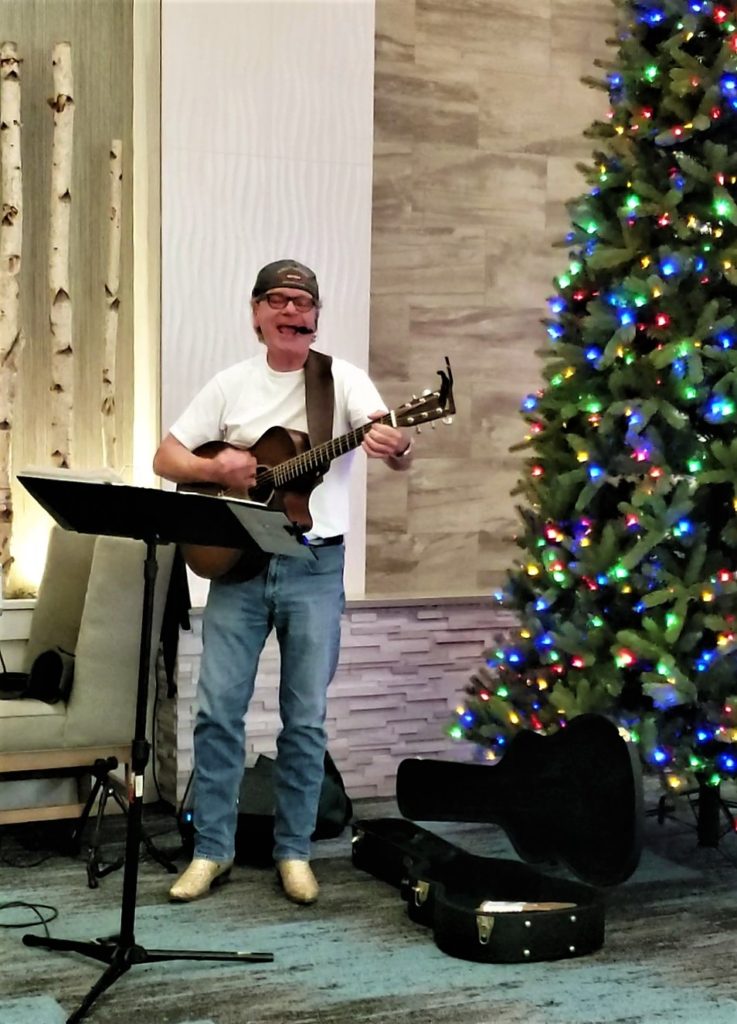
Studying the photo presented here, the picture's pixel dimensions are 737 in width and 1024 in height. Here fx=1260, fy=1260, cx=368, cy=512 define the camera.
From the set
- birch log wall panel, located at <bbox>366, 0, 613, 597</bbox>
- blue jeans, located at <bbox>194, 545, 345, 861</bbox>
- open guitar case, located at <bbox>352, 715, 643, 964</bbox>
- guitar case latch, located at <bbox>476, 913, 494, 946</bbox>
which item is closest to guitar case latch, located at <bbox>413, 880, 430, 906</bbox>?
open guitar case, located at <bbox>352, 715, 643, 964</bbox>

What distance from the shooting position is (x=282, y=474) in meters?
3.16

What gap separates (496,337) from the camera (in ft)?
16.4

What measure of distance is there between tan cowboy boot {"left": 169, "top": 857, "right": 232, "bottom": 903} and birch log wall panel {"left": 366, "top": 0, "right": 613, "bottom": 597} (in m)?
1.61

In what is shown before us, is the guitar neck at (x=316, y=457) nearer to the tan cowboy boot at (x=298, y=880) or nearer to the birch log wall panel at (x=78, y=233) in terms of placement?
the tan cowboy boot at (x=298, y=880)

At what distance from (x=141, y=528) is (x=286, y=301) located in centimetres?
88

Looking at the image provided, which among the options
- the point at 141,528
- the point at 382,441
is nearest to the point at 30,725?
the point at 141,528

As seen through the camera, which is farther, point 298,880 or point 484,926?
point 298,880

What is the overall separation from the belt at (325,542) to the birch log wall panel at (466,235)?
139 cm

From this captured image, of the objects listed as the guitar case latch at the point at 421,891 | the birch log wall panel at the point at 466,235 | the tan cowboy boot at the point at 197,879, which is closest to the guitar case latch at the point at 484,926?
the guitar case latch at the point at 421,891

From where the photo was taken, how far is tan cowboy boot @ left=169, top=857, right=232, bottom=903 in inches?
126

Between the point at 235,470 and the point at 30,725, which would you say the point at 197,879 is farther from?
the point at 235,470

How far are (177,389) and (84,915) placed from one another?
1815 mm

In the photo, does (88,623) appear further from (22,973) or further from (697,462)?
(697,462)

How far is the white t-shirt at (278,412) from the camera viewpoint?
3.26 meters
